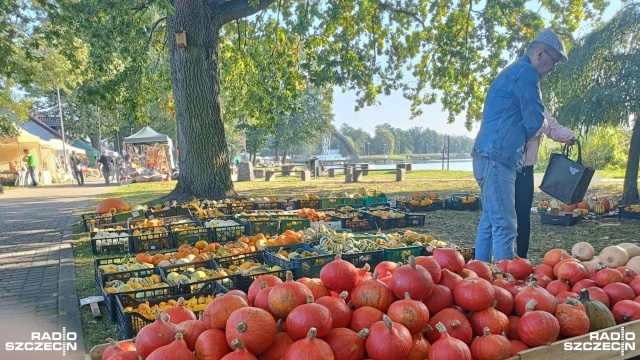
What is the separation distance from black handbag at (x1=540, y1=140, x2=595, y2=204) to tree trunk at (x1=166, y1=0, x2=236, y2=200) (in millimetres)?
7174

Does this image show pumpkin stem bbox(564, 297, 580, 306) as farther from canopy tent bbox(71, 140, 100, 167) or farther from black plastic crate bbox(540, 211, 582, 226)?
canopy tent bbox(71, 140, 100, 167)

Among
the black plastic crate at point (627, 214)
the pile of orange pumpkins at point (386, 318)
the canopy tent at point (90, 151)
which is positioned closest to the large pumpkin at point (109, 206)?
the pile of orange pumpkins at point (386, 318)

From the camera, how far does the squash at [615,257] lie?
3.71 m

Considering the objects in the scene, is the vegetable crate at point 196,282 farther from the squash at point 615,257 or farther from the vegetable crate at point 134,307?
the squash at point 615,257

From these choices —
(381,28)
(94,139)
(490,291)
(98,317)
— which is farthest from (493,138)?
(94,139)

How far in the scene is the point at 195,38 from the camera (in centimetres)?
1037

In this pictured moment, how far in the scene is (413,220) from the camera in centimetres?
828

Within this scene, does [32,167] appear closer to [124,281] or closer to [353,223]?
[353,223]

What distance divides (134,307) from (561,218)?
7.58 metres

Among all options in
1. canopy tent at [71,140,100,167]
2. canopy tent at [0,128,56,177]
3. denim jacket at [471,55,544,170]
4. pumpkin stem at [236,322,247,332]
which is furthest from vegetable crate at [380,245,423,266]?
canopy tent at [71,140,100,167]

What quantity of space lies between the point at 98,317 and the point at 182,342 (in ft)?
8.50

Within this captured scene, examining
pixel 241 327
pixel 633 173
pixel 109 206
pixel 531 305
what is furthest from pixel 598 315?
pixel 633 173

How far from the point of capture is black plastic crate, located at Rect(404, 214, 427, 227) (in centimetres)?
824

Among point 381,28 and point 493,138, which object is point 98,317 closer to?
point 493,138
